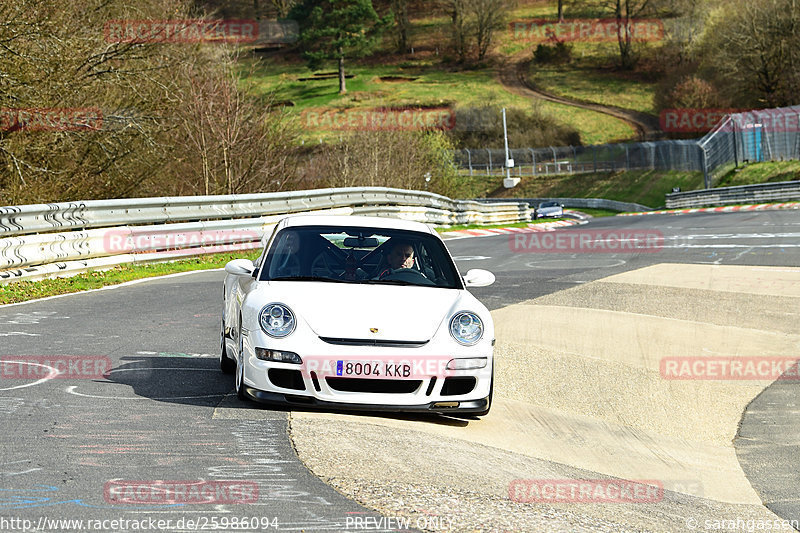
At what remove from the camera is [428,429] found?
6516 mm

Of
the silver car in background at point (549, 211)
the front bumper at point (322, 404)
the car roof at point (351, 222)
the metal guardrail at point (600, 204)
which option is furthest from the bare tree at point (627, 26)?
the front bumper at point (322, 404)

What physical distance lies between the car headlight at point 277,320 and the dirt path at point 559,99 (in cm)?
9068

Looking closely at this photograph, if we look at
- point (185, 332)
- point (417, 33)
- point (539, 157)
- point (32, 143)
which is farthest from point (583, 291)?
point (417, 33)

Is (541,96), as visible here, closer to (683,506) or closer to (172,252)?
(172,252)

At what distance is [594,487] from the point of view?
574cm

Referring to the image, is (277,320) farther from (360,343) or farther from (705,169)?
(705,169)

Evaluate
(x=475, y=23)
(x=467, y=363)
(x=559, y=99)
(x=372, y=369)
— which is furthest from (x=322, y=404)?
(x=475, y=23)

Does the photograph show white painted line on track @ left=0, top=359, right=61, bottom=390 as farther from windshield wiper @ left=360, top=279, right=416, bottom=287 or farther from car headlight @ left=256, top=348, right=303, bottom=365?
windshield wiper @ left=360, top=279, right=416, bottom=287

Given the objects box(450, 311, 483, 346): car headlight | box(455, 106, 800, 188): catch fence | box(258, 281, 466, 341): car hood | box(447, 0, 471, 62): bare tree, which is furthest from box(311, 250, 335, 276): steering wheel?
box(447, 0, 471, 62): bare tree

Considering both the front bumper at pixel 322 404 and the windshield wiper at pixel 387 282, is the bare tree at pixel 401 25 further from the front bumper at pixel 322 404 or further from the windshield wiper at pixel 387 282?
the front bumper at pixel 322 404

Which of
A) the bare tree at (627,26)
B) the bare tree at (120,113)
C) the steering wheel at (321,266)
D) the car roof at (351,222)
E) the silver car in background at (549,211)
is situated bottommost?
the silver car in background at (549,211)

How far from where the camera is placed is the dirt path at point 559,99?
98.6 m

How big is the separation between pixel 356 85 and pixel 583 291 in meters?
106

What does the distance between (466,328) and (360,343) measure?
2.60 feet
